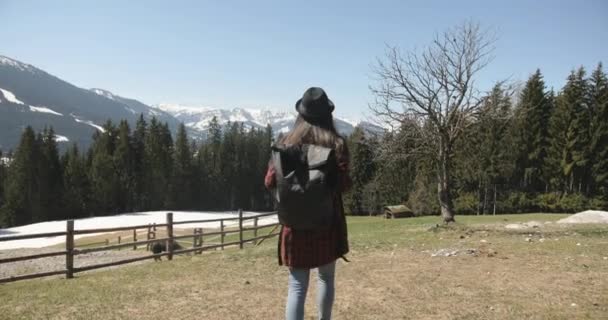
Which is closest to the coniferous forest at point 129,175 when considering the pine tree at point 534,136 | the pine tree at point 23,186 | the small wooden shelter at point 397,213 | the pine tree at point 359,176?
the pine tree at point 23,186

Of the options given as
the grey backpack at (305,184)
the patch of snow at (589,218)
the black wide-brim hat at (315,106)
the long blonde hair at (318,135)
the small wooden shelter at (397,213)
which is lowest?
the small wooden shelter at (397,213)

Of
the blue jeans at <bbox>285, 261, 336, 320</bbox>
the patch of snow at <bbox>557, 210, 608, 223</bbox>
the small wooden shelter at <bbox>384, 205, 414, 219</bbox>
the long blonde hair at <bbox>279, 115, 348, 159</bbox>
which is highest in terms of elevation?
the long blonde hair at <bbox>279, 115, 348, 159</bbox>

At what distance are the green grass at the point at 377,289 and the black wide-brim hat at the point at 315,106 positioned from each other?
2753 mm

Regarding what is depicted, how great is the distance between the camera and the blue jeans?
3.08m

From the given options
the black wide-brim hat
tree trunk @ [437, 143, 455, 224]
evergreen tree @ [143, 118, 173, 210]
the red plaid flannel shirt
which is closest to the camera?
the red plaid flannel shirt

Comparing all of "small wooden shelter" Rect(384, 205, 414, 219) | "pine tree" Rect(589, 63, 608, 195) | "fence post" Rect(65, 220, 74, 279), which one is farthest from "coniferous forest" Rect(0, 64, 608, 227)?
"fence post" Rect(65, 220, 74, 279)

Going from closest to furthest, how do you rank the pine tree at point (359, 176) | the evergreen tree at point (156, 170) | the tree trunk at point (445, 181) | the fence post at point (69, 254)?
the fence post at point (69, 254)
the tree trunk at point (445, 181)
the pine tree at point (359, 176)
the evergreen tree at point (156, 170)

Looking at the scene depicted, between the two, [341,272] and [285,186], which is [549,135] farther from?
[285,186]

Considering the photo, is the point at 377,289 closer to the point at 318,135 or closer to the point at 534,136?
the point at 318,135

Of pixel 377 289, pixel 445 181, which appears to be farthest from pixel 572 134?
pixel 377 289

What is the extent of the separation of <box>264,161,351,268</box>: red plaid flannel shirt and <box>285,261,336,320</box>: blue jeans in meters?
0.07

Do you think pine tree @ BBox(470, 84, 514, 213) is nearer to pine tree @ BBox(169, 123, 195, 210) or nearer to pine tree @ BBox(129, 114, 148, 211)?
pine tree @ BBox(169, 123, 195, 210)

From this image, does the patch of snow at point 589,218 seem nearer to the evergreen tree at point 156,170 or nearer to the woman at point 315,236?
the woman at point 315,236

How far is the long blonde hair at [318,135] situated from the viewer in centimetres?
308
